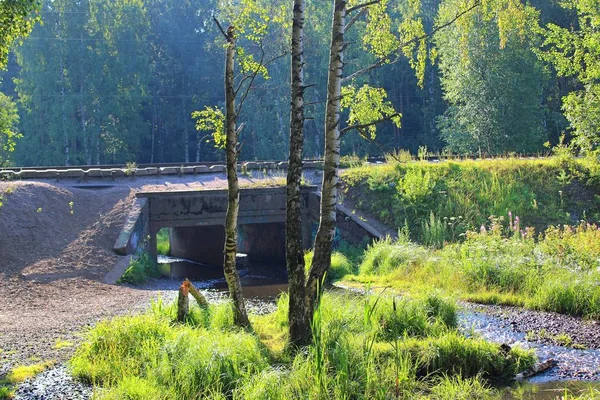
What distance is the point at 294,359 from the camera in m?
7.56

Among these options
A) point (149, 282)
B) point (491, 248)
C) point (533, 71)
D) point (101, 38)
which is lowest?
point (149, 282)

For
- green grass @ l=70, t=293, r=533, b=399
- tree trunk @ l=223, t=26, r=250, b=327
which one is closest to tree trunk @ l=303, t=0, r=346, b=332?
green grass @ l=70, t=293, r=533, b=399

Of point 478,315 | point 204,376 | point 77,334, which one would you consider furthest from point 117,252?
point 204,376

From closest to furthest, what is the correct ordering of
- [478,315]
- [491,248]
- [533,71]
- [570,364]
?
[570,364], [478,315], [491,248], [533,71]

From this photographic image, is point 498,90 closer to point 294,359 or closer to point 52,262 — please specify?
point 52,262

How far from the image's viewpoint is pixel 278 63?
4269 centimetres

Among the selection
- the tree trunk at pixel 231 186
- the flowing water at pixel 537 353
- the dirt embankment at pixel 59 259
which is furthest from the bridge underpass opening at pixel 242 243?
the tree trunk at pixel 231 186

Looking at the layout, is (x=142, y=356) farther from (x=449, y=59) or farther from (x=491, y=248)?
(x=449, y=59)

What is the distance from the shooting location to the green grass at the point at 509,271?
38.1 ft

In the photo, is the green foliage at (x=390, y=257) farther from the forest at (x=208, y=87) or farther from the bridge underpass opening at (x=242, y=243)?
the forest at (x=208, y=87)

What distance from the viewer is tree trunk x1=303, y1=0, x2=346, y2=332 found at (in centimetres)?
829

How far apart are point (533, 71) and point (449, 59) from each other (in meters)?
4.02

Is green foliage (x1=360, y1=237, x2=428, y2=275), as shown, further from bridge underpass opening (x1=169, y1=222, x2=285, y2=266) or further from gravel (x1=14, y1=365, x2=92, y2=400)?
gravel (x1=14, y1=365, x2=92, y2=400)

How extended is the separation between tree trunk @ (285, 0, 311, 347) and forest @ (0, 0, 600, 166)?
25.1 meters
